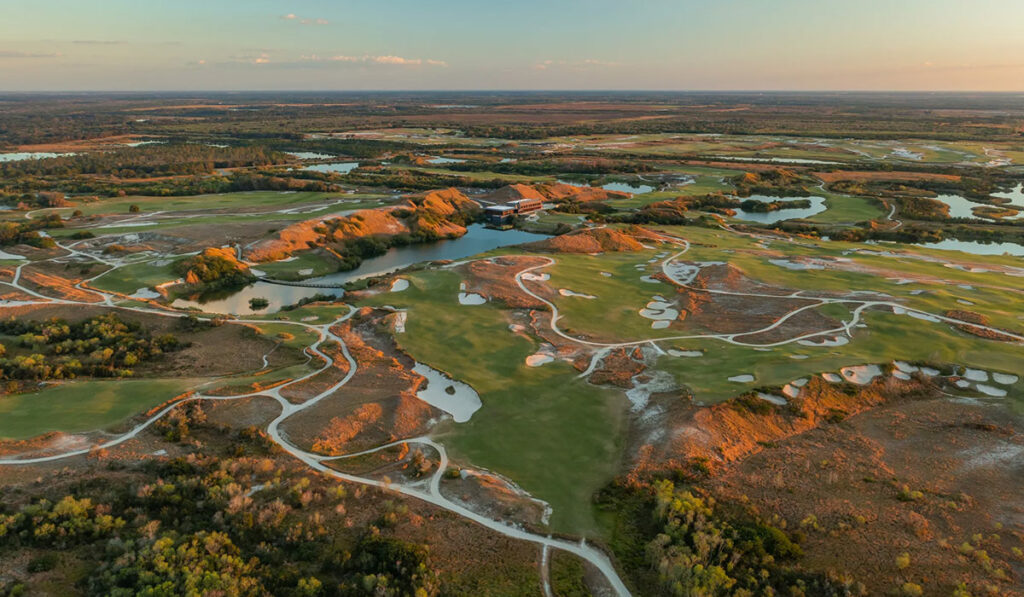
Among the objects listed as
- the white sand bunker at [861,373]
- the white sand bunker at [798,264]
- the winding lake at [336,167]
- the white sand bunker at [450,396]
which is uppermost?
the winding lake at [336,167]

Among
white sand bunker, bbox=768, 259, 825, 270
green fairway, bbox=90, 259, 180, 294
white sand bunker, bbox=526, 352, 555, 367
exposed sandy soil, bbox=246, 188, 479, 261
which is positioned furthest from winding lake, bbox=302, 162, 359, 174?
white sand bunker, bbox=526, 352, 555, 367

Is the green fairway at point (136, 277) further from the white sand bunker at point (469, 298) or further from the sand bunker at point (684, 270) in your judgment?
the sand bunker at point (684, 270)

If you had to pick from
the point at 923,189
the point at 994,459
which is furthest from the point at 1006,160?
the point at 994,459

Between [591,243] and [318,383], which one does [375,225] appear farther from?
[318,383]

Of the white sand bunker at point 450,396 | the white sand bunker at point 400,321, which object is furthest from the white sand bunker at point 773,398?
the white sand bunker at point 400,321

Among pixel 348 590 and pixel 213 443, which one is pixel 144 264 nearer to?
pixel 213 443

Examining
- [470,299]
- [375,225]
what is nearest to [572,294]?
[470,299]
